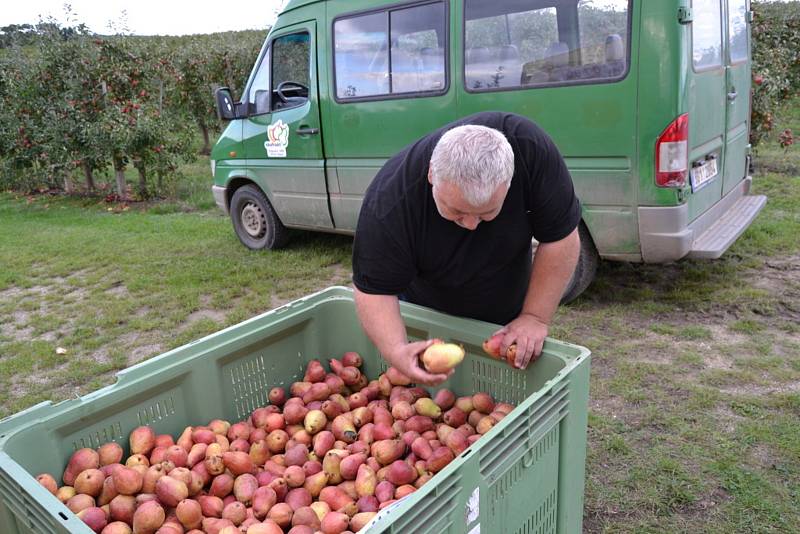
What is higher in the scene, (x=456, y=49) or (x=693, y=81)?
(x=456, y=49)

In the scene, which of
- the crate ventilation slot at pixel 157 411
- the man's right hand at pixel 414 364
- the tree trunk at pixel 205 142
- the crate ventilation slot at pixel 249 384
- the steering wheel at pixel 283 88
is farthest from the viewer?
the tree trunk at pixel 205 142

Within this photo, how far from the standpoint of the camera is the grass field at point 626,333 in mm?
2939

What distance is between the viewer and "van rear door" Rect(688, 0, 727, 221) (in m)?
4.37

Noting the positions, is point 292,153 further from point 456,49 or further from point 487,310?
point 487,310

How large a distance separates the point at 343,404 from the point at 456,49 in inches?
130

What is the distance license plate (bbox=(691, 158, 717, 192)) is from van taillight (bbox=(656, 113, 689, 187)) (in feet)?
1.02

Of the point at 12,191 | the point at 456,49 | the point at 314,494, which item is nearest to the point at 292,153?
the point at 456,49

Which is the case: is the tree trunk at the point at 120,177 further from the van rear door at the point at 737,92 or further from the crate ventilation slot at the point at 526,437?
the crate ventilation slot at the point at 526,437

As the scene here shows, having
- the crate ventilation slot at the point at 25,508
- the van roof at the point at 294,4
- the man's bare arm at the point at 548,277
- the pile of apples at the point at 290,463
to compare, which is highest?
the van roof at the point at 294,4

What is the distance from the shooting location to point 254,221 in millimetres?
7535

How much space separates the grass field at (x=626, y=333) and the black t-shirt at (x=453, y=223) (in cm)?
127

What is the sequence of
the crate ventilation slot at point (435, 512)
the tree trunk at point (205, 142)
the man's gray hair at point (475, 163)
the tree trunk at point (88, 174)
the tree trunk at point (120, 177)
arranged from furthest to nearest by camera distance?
the tree trunk at point (205, 142)
the tree trunk at point (88, 174)
the tree trunk at point (120, 177)
the man's gray hair at point (475, 163)
the crate ventilation slot at point (435, 512)

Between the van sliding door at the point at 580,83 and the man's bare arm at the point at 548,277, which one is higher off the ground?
the van sliding door at the point at 580,83

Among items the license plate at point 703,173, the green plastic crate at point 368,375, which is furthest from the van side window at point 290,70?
the green plastic crate at point 368,375
